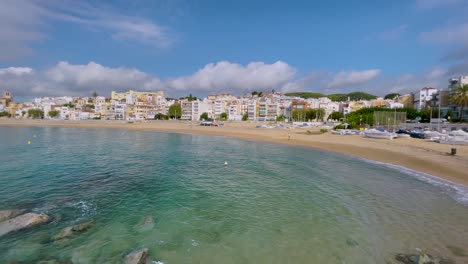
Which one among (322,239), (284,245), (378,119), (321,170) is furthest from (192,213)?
(378,119)

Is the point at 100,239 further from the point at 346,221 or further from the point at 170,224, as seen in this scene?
the point at 346,221

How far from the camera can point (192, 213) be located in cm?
938

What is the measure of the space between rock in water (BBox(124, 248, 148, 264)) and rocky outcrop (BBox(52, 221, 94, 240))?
2.46 meters

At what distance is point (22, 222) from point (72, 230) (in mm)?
1925

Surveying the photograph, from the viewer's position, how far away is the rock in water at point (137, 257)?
600 cm

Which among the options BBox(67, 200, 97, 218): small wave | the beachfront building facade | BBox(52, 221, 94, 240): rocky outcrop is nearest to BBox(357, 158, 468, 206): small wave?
BBox(52, 221, 94, 240): rocky outcrop

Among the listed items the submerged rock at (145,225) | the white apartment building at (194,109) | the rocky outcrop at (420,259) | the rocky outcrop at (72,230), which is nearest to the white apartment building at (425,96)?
the white apartment building at (194,109)

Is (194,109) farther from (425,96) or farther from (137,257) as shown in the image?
(137,257)

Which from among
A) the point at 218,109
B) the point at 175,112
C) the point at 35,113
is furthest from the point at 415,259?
the point at 35,113

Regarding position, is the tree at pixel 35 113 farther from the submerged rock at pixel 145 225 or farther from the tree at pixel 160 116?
the submerged rock at pixel 145 225

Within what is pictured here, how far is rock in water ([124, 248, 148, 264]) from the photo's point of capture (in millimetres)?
6004

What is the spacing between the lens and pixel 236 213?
30.8 ft

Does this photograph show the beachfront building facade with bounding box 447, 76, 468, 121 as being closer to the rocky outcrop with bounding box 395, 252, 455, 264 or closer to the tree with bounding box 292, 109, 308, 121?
the tree with bounding box 292, 109, 308, 121

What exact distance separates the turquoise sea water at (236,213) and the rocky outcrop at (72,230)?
0.25 m
